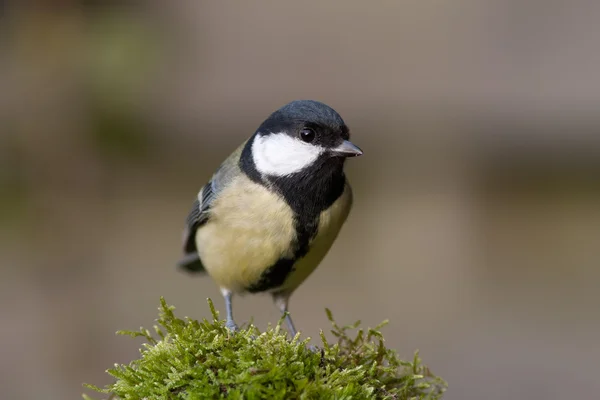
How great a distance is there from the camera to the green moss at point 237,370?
2.89ft

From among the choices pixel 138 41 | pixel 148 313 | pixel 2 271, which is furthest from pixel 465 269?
pixel 2 271

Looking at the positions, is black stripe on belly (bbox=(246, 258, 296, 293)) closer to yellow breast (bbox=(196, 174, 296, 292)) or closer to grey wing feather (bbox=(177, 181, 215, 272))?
yellow breast (bbox=(196, 174, 296, 292))

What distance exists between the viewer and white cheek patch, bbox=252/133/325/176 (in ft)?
4.10

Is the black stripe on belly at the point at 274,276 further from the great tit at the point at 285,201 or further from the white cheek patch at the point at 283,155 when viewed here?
the white cheek patch at the point at 283,155

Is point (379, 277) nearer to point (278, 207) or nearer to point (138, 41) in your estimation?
point (138, 41)

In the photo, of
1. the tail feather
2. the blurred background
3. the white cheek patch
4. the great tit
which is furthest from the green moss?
the blurred background

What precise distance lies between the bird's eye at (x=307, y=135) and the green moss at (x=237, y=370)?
15.5 inches

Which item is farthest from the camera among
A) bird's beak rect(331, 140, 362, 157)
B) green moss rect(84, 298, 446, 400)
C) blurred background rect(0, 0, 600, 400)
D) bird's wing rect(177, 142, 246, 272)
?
blurred background rect(0, 0, 600, 400)

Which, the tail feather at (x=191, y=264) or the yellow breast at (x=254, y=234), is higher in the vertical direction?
the yellow breast at (x=254, y=234)

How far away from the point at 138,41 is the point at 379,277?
1.49 meters

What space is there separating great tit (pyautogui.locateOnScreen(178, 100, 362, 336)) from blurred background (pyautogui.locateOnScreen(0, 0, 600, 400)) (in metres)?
1.46

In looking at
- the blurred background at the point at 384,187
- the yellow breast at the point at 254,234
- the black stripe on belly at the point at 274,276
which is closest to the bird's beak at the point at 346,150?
the yellow breast at the point at 254,234

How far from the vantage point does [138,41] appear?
2.51 meters

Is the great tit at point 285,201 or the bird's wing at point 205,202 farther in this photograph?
the bird's wing at point 205,202
